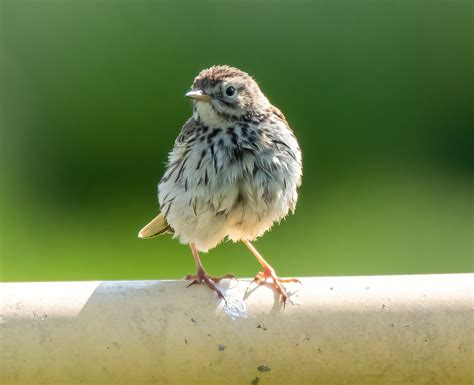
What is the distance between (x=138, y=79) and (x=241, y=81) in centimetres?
448

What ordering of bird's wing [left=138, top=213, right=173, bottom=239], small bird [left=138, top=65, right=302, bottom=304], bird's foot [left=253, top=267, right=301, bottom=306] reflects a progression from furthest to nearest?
bird's wing [left=138, top=213, right=173, bottom=239], small bird [left=138, top=65, right=302, bottom=304], bird's foot [left=253, top=267, right=301, bottom=306]

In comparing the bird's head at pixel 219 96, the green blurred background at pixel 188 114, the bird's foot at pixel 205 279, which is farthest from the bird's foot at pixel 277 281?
the green blurred background at pixel 188 114

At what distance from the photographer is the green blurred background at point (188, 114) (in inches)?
388

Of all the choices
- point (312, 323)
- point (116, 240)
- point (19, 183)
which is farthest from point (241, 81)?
point (19, 183)

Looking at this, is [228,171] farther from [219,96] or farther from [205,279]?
[205,279]

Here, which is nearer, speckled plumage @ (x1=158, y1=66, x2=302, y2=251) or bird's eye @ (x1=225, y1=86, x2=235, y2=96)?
speckled plumage @ (x1=158, y1=66, x2=302, y2=251)

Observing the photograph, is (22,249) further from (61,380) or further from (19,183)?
(61,380)

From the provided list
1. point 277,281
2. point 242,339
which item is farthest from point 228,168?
point 242,339

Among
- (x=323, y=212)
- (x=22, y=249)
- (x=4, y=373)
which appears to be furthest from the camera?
(x=323, y=212)

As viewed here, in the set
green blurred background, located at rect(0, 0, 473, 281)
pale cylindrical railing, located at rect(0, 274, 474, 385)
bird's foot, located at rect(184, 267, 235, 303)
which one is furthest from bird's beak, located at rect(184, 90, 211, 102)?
green blurred background, located at rect(0, 0, 473, 281)

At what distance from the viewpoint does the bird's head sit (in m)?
5.59

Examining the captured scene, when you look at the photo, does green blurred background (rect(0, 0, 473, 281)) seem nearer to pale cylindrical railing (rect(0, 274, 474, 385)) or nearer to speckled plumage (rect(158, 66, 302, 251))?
speckled plumage (rect(158, 66, 302, 251))

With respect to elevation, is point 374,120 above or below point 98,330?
above

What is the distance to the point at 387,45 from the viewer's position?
10.7 metres
